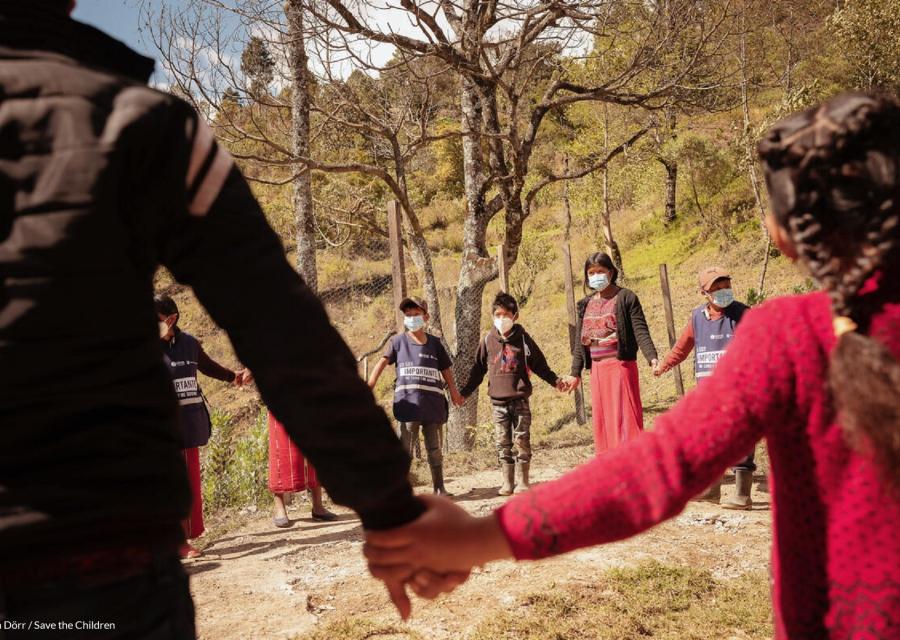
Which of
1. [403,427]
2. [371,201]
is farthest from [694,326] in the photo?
[371,201]

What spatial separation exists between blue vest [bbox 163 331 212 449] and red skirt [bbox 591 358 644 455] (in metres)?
3.54

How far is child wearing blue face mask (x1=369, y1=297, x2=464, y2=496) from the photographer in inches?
298

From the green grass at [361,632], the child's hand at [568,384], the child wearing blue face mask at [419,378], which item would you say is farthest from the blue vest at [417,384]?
the green grass at [361,632]

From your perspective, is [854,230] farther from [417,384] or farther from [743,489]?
[417,384]

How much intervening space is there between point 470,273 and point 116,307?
10135 millimetres

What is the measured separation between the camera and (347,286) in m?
17.1

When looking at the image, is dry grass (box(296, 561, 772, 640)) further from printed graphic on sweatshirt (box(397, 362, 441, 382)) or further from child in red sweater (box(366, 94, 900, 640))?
printed graphic on sweatshirt (box(397, 362, 441, 382))

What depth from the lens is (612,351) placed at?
7.43 meters

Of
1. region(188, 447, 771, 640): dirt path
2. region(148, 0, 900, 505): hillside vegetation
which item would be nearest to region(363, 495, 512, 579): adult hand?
region(148, 0, 900, 505): hillside vegetation

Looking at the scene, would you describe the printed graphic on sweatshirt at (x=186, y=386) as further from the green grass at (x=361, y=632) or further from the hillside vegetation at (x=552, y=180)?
the green grass at (x=361, y=632)

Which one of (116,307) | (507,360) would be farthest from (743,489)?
(116,307)

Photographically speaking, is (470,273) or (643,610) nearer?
(643,610)

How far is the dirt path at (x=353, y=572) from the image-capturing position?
453cm

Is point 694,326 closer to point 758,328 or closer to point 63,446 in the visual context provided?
point 758,328
